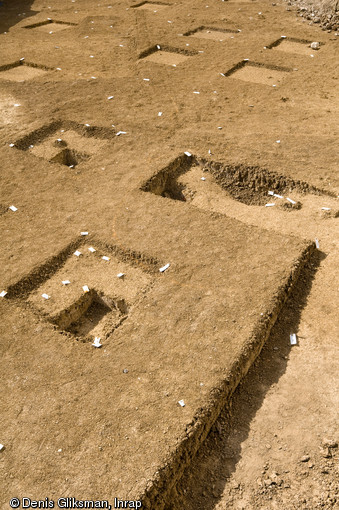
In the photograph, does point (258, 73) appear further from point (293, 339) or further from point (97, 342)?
point (97, 342)

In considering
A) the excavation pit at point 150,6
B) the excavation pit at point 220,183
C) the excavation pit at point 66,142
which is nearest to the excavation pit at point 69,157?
the excavation pit at point 66,142

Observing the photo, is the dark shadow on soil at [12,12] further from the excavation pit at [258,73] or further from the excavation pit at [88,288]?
the excavation pit at [88,288]

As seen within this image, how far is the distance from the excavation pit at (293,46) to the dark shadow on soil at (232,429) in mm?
8588

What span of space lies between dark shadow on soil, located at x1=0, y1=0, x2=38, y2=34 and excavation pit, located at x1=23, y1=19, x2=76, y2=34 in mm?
723

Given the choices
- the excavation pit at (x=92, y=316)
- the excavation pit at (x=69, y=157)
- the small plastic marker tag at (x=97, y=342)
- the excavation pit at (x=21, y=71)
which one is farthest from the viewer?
the excavation pit at (x=21, y=71)

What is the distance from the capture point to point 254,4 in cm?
1498

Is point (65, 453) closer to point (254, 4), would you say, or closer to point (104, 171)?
point (104, 171)

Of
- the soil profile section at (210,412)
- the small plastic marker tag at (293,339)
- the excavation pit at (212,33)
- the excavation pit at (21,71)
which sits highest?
the excavation pit at (212,33)

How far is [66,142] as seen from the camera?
27.5ft

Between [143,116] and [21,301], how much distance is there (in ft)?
15.7

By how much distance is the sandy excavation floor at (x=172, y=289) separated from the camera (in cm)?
379

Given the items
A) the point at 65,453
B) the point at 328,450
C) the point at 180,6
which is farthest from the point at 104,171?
the point at 180,6

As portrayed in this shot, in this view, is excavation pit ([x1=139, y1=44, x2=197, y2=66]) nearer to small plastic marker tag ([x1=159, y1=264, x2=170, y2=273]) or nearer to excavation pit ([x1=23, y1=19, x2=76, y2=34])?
excavation pit ([x1=23, y1=19, x2=76, y2=34])

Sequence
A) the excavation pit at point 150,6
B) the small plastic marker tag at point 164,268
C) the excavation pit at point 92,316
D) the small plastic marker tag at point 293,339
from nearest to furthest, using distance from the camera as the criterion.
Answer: the small plastic marker tag at point 293,339
the excavation pit at point 92,316
the small plastic marker tag at point 164,268
the excavation pit at point 150,6
